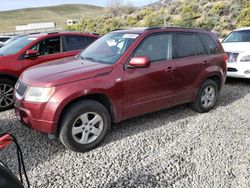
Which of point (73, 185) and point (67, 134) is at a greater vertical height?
point (67, 134)

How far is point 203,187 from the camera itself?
3.28 m

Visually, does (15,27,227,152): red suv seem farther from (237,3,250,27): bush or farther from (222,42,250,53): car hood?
(237,3,250,27): bush

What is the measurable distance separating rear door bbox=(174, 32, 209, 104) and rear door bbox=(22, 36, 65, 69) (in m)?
2.97

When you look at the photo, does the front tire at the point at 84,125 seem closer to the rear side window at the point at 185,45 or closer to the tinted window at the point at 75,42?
the rear side window at the point at 185,45

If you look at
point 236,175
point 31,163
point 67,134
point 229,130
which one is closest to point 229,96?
point 229,130

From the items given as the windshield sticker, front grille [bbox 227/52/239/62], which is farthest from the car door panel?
front grille [bbox 227/52/239/62]

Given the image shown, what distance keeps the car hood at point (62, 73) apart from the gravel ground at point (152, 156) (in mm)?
1002

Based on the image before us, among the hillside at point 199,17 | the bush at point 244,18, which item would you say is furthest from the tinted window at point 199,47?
the bush at point 244,18

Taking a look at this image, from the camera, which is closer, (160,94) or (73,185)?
(73,185)

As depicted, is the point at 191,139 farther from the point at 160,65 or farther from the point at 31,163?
the point at 31,163

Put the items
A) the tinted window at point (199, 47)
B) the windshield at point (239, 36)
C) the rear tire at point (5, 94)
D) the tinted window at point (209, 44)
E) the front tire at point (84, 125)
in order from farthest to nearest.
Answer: the windshield at point (239, 36)
the rear tire at point (5, 94)
the tinted window at point (209, 44)
the tinted window at point (199, 47)
the front tire at point (84, 125)

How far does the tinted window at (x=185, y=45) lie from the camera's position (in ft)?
16.8

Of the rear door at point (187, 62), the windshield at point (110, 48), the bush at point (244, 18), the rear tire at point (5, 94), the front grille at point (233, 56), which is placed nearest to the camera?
the windshield at point (110, 48)

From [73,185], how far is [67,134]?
0.79m
